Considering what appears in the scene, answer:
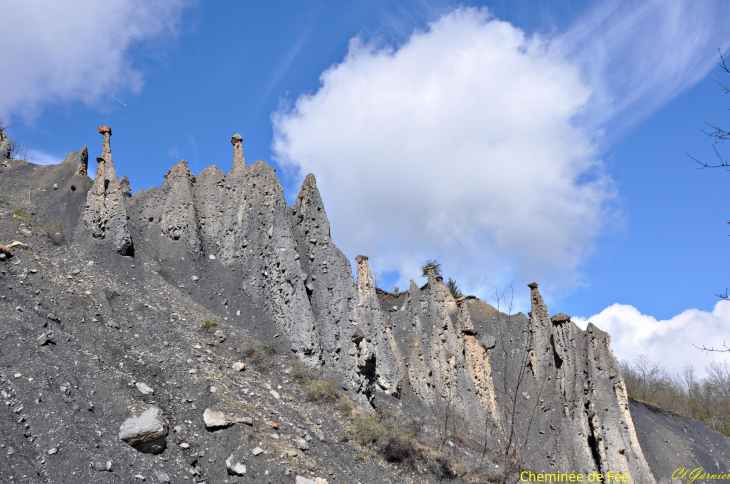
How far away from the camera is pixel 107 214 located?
49.5 feet

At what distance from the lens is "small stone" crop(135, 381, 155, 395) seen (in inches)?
354

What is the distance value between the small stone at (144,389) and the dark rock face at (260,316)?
222 millimetres

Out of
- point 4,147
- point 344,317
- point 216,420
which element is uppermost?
point 4,147

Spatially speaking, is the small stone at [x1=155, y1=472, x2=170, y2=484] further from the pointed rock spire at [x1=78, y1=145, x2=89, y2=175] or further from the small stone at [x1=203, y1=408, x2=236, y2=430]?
the pointed rock spire at [x1=78, y1=145, x2=89, y2=175]

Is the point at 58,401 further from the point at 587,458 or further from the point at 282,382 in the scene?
the point at 587,458

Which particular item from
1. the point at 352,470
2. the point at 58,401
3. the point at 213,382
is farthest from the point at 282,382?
the point at 58,401

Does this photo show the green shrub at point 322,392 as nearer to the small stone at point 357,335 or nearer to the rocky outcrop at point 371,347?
the rocky outcrop at point 371,347

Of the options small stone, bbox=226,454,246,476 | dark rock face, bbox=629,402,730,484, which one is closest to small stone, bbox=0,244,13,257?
small stone, bbox=226,454,246,476

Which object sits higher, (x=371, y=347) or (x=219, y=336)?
(x=219, y=336)

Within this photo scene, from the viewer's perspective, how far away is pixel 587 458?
18.4 meters

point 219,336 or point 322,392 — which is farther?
point 219,336

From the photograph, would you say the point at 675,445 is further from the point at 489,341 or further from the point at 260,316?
the point at 260,316

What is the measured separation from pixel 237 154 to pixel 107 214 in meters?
5.80

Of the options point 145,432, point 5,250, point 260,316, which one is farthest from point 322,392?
point 5,250
